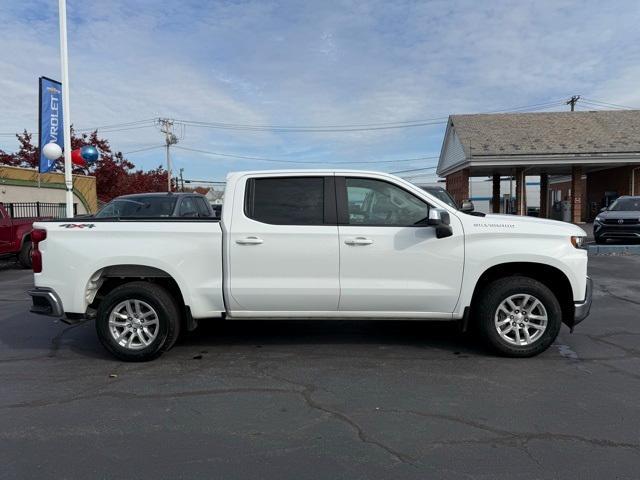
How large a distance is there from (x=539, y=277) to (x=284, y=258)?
8.68 ft

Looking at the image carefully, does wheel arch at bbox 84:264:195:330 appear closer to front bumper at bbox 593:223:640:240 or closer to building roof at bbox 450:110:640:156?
front bumper at bbox 593:223:640:240

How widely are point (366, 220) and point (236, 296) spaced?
149 cm

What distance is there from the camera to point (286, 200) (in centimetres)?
527

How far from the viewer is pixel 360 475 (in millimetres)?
3135

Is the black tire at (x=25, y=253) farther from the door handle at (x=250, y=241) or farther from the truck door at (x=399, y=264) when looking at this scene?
the truck door at (x=399, y=264)

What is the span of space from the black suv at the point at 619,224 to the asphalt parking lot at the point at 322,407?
10015 mm

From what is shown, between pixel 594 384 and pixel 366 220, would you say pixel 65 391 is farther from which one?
pixel 594 384

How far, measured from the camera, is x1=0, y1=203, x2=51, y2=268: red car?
12758 millimetres

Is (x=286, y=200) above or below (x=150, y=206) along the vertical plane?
below

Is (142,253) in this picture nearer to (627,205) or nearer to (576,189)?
(627,205)

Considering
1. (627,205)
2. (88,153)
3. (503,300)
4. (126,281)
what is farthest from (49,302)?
(627,205)

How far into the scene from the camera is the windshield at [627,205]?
621 inches

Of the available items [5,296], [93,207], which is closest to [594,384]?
[5,296]

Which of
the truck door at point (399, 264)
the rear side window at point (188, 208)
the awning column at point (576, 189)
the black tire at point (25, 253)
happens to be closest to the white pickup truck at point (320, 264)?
the truck door at point (399, 264)
